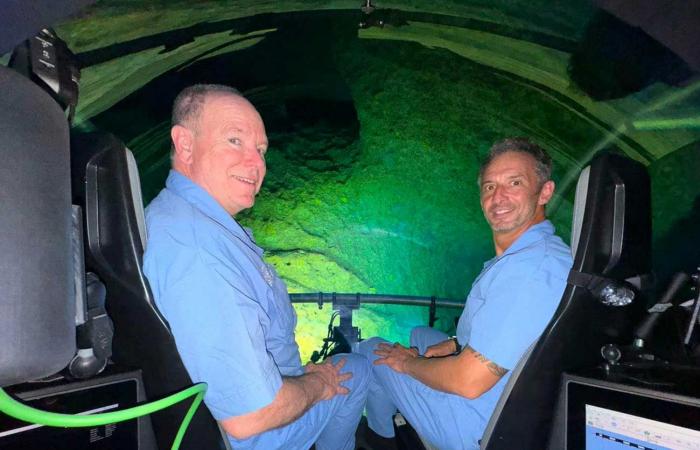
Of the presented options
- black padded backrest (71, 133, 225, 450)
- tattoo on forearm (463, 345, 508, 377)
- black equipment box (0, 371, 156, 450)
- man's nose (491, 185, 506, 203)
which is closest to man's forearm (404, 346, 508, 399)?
tattoo on forearm (463, 345, 508, 377)

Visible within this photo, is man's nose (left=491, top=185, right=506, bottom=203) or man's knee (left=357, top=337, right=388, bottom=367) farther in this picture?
man's knee (left=357, top=337, right=388, bottom=367)

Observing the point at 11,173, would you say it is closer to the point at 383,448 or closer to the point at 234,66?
the point at 383,448

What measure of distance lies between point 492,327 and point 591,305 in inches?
12.8

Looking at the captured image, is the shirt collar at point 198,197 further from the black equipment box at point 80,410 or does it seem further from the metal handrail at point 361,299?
the metal handrail at point 361,299

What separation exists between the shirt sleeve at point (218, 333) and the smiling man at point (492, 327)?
2.58ft

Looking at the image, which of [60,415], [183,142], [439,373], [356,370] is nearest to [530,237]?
[439,373]

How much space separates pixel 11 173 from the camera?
17.6 inches

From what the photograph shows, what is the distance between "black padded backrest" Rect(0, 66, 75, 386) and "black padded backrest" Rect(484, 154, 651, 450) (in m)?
1.30

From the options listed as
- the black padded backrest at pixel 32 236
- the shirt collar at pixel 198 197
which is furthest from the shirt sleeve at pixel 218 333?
the black padded backrest at pixel 32 236

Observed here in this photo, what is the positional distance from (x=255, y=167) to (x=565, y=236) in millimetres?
5239

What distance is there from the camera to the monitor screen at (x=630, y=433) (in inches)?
39.9

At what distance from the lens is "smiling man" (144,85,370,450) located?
3.57ft

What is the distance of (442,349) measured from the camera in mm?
2119

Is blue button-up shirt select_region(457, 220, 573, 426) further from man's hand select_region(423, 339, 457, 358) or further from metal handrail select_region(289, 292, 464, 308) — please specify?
metal handrail select_region(289, 292, 464, 308)
